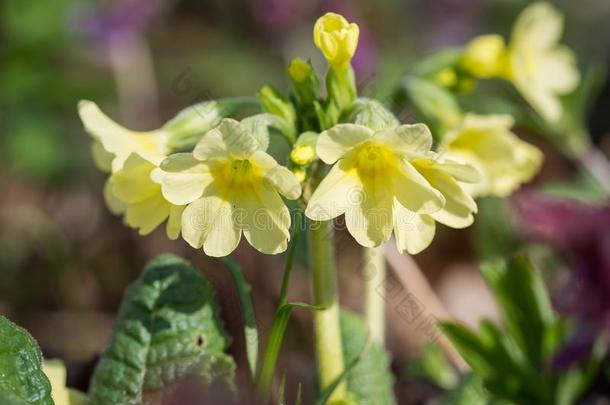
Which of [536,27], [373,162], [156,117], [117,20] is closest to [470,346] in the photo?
[373,162]

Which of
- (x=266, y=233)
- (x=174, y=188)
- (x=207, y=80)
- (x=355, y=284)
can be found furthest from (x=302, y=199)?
(x=207, y=80)

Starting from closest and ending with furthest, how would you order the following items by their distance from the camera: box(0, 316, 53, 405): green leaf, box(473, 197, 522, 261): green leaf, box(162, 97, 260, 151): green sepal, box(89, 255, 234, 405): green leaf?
box(0, 316, 53, 405): green leaf < box(89, 255, 234, 405): green leaf < box(162, 97, 260, 151): green sepal < box(473, 197, 522, 261): green leaf

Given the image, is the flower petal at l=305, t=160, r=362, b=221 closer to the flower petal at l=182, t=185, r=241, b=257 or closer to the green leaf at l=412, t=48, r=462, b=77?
the flower petal at l=182, t=185, r=241, b=257

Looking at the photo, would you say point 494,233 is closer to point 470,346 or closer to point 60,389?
point 470,346

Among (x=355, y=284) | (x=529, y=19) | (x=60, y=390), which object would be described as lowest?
(x=355, y=284)

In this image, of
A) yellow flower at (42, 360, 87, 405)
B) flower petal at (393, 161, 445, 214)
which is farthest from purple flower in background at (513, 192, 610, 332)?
yellow flower at (42, 360, 87, 405)

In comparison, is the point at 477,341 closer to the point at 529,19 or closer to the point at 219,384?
the point at 219,384

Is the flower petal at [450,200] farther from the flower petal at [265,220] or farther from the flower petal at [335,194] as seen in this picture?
the flower petal at [265,220]

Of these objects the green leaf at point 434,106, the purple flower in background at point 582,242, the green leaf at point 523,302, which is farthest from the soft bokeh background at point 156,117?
the green leaf at point 434,106
